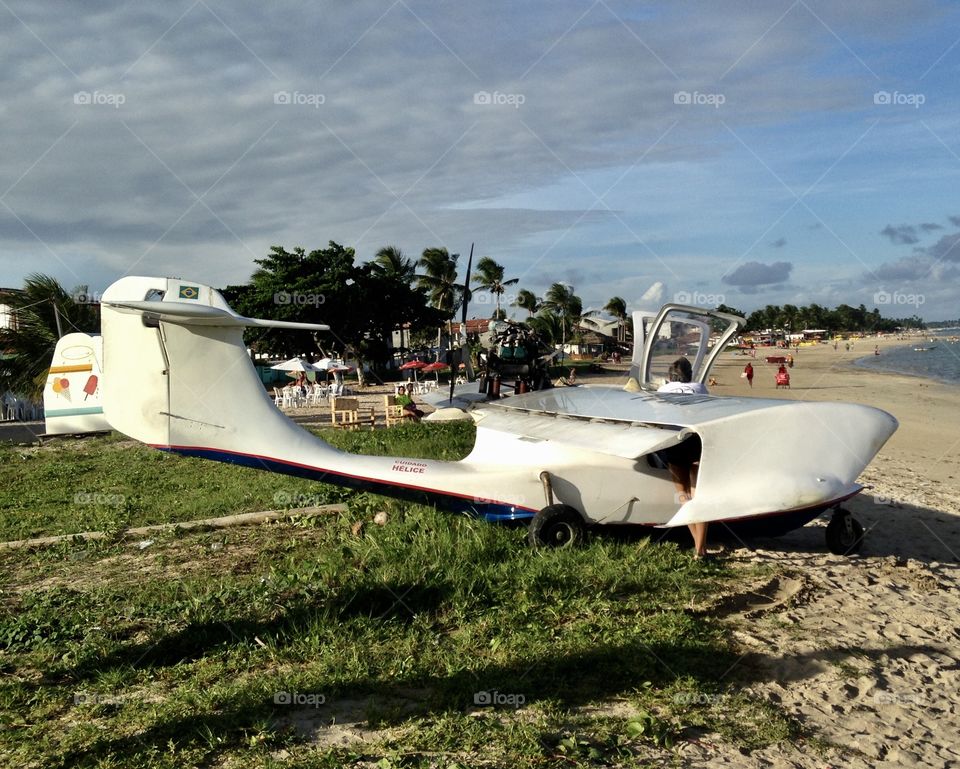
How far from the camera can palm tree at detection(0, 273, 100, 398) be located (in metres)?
22.7

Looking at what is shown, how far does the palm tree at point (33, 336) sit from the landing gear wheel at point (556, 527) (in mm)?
19608

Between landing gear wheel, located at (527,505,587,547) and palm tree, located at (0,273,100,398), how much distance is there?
19608 mm

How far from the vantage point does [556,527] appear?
7977 millimetres

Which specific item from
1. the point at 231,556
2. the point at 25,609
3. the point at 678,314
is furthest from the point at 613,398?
the point at 25,609

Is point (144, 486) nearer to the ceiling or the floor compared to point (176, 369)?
nearer to the floor

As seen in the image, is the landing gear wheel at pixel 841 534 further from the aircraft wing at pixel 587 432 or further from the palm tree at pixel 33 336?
the palm tree at pixel 33 336

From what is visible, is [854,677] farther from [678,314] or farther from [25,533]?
[25,533]

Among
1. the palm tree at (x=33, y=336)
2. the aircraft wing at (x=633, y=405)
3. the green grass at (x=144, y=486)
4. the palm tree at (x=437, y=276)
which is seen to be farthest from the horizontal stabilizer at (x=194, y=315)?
the palm tree at (x=437, y=276)

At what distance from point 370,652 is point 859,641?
385 cm

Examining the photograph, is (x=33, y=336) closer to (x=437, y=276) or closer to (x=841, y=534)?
(x=841, y=534)

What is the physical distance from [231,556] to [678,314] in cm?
661

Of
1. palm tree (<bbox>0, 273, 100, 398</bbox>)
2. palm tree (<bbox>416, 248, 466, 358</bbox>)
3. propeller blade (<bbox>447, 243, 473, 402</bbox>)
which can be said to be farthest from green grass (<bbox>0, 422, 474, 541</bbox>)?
palm tree (<bbox>416, 248, 466, 358</bbox>)

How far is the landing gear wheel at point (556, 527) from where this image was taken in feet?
25.9

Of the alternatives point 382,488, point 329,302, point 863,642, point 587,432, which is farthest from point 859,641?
point 329,302
